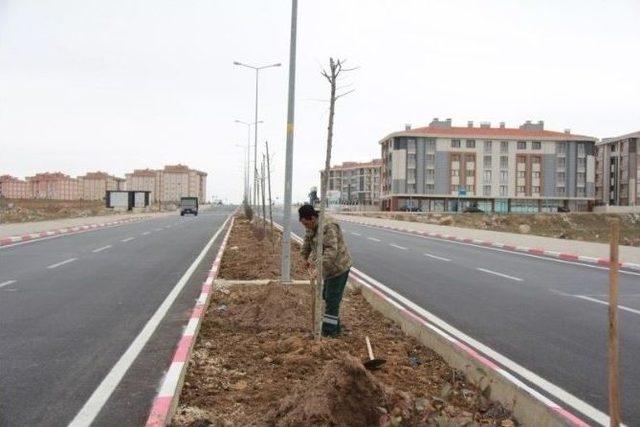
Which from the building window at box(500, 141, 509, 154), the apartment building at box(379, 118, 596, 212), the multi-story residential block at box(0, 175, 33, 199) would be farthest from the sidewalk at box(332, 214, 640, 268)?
the multi-story residential block at box(0, 175, 33, 199)

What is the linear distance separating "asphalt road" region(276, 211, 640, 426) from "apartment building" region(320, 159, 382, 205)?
133 metres

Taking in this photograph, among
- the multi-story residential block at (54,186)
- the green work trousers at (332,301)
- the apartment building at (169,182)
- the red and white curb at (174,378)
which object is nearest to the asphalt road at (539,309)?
the green work trousers at (332,301)

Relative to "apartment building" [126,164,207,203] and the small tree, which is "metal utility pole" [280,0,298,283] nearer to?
the small tree

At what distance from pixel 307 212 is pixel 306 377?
1.85m

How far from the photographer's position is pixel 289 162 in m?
11.4

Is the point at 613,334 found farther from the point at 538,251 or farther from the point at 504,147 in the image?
the point at 504,147

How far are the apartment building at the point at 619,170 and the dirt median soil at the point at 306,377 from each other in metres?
104

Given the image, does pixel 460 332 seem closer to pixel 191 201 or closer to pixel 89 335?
pixel 89 335

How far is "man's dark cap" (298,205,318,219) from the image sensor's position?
6.42 metres

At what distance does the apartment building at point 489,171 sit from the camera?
→ 3696 inches

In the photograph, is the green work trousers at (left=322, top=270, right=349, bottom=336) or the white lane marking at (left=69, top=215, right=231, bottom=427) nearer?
the white lane marking at (left=69, top=215, right=231, bottom=427)

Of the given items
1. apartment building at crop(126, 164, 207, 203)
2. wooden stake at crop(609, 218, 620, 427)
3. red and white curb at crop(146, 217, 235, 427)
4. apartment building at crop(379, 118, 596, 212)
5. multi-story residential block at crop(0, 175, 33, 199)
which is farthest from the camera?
apartment building at crop(126, 164, 207, 203)

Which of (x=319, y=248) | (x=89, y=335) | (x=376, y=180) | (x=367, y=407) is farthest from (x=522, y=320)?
(x=376, y=180)

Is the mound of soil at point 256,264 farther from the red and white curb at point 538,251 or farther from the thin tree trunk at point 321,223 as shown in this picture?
the red and white curb at point 538,251
